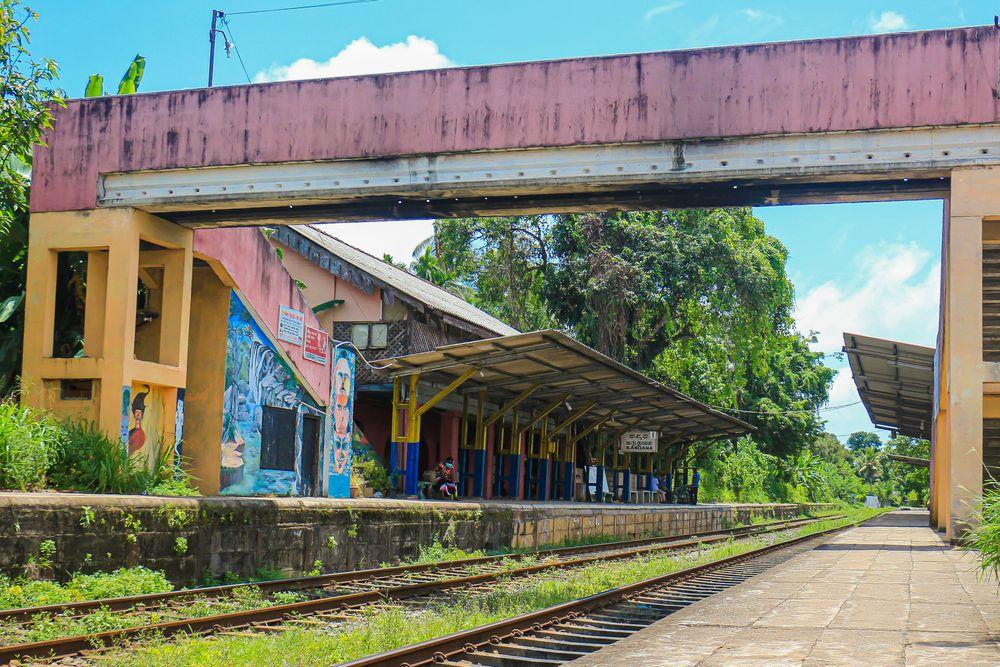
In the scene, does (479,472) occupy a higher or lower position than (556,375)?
lower

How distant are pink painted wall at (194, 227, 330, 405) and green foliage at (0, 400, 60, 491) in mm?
4713

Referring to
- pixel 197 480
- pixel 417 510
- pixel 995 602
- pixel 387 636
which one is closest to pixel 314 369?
pixel 197 480

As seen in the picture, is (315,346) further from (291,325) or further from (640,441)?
(640,441)

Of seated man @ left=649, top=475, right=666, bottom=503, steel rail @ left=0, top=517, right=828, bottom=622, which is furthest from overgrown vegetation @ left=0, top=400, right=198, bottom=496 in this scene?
seated man @ left=649, top=475, right=666, bottom=503

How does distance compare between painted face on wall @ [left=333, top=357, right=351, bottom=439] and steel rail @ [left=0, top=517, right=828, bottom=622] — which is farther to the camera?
painted face on wall @ [left=333, top=357, right=351, bottom=439]

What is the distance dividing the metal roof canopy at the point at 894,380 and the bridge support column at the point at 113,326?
1652cm

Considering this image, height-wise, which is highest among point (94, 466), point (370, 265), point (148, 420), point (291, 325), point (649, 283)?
point (649, 283)

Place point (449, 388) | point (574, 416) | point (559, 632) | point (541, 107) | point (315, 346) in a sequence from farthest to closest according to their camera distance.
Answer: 1. point (574, 416)
2. point (449, 388)
3. point (315, 346)
4. point (541, 107)
5. point (559, 632)

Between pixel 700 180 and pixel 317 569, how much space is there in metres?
6.68

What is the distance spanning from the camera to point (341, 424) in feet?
63.4

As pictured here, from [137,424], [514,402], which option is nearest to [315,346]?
[137,424]

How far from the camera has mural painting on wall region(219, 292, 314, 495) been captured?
16.4m

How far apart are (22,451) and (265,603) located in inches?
121

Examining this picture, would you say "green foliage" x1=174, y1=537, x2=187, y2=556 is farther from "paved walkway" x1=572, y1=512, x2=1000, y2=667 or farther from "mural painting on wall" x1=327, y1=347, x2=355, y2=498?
"mural painting on wall" x1=327, y1=347, x2=355, y2=498
